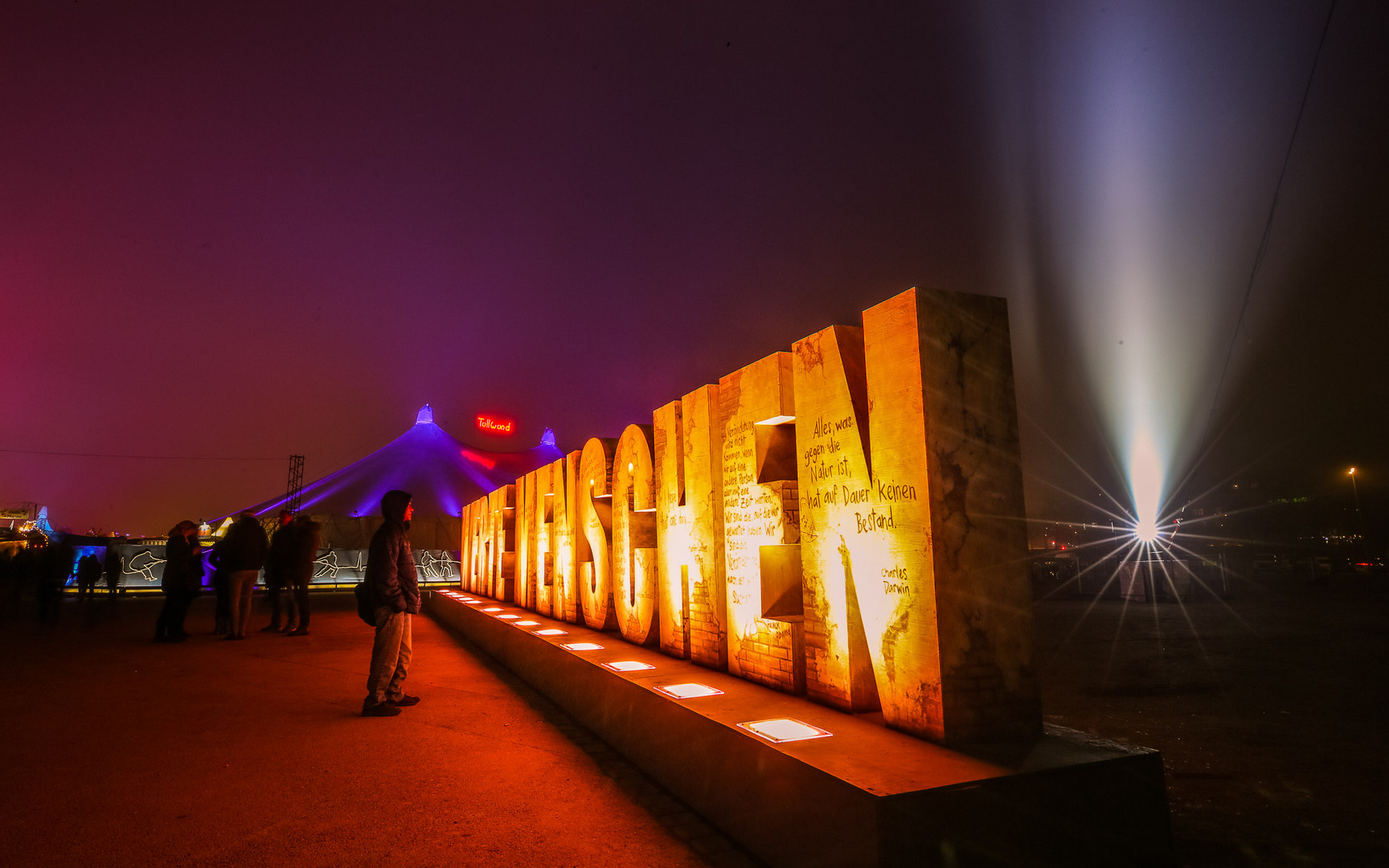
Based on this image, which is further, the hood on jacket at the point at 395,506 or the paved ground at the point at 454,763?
the hood on jacket at the point at 395,506

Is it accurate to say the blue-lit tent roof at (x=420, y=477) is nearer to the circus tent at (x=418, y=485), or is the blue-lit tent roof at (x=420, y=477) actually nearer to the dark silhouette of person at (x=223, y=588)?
the circus tent at (x=418, y=485)

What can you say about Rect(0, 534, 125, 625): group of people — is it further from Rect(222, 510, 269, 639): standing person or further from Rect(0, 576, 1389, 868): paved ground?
Rect(222, 510, 269, 639): standing person

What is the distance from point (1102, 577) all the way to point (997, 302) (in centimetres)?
2156

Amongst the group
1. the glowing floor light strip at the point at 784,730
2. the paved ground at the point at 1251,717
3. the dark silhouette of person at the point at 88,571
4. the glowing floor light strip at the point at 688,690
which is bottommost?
the paved ground at the point at 1251,717

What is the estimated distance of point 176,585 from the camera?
10.7 meters

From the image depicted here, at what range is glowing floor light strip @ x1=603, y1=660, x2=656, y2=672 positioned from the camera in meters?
5.61

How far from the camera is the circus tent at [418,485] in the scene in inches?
1329

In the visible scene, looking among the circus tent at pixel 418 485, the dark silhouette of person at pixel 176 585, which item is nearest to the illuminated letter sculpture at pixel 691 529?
the dark silhouette of person at pixel 176 585

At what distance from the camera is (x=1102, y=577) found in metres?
21.7

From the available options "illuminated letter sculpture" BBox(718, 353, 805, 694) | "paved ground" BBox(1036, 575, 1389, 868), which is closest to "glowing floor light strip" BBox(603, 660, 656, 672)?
"illuminated letter sculpture" BBox(718, 353, 805, 694)

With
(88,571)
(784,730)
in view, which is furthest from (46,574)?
(784,730)

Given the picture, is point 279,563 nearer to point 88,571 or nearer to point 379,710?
point 379,710

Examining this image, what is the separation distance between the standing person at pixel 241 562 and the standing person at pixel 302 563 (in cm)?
56

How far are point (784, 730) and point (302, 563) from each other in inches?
423
